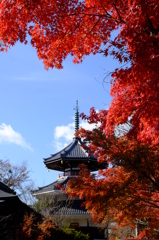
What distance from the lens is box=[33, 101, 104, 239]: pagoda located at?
26.4 metres

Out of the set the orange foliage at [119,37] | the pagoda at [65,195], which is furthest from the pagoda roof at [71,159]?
the orange foliage at [119,37]

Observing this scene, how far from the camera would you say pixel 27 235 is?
15602 mm

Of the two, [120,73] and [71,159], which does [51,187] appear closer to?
[71,159]

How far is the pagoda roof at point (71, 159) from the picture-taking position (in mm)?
28625

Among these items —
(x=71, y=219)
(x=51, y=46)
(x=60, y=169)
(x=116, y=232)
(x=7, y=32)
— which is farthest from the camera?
(x=60, y=169)

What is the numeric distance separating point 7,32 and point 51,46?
1158 millimetres

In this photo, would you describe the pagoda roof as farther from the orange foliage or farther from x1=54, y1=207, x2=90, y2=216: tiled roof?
the orange foliage

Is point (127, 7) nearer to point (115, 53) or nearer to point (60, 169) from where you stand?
point (115, 53)

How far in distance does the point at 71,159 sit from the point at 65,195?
9.34 feet

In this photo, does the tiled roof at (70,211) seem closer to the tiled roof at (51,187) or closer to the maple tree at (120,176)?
the tiled roof at (51,187)

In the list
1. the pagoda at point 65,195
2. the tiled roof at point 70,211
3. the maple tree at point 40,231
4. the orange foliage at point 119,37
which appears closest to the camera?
the orange foliage at point 119,37

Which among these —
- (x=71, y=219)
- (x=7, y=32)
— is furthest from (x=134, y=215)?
(x=71, y=219)

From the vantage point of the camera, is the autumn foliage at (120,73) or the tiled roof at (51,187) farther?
the tiled roof at (51,187)

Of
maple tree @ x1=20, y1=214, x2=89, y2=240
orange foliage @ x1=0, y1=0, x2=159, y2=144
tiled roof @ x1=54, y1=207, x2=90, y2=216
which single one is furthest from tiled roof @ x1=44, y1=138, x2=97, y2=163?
orange foliage @ x1=0, y1=0, x2=159, y2=144
